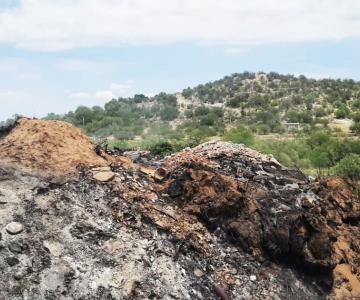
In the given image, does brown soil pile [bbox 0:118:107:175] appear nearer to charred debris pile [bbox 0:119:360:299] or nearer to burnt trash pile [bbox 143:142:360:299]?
charred debris pile [bbox 0:119:360:299]

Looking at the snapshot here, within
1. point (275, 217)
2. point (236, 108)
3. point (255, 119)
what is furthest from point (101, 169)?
point (236, 108)

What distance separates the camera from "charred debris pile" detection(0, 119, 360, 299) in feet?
27.9

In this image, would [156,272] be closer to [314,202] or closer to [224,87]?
[314,202]

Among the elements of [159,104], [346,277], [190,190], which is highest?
[190,190]

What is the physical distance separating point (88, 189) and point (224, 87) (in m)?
69.8

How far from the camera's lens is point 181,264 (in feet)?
29.9

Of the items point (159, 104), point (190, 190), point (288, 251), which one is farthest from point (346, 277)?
point (159, 104)

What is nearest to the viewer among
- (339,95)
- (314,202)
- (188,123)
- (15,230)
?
(15,230)

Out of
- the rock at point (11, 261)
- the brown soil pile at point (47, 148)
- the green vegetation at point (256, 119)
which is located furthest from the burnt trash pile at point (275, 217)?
the green vegetation at point (256, 119)

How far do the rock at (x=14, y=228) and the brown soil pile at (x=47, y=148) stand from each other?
143 cm

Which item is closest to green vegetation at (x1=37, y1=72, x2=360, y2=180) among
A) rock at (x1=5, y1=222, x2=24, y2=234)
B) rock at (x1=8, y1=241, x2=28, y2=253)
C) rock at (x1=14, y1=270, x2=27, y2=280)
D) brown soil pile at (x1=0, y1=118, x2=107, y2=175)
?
brown soil pile at (x1=0, y1=118, x2=107, y2=175)

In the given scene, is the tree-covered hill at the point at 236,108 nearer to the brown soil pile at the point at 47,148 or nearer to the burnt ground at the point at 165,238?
the brown soil pile at the point at 47,148

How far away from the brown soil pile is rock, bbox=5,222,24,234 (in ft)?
4.69

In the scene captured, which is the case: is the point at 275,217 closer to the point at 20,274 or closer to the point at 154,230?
the point at 154,230
